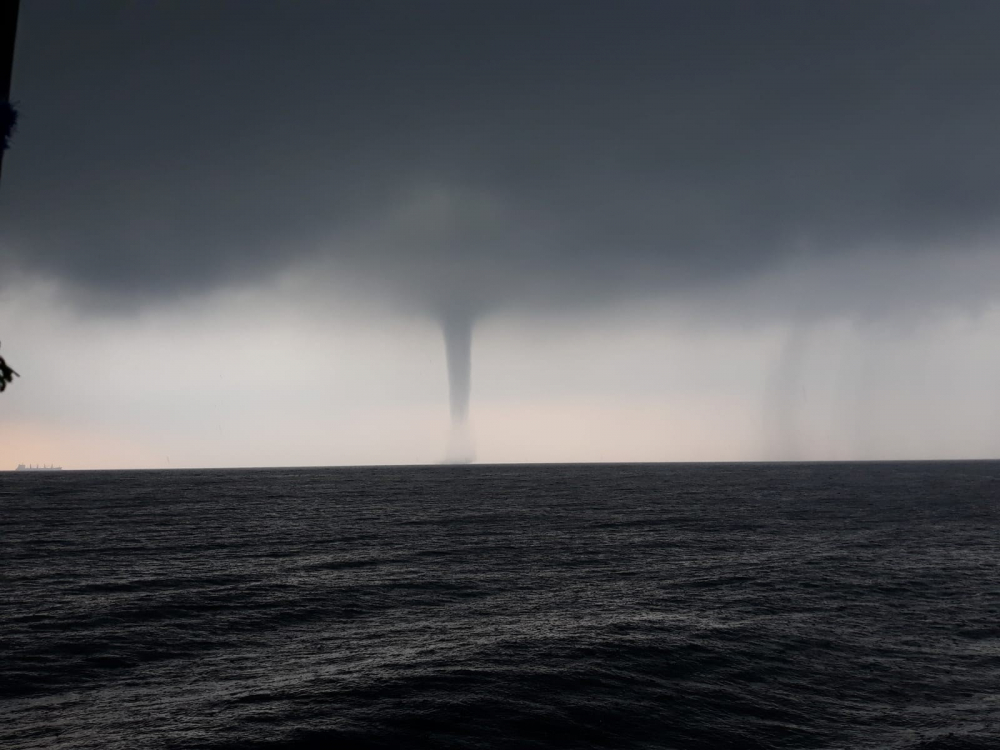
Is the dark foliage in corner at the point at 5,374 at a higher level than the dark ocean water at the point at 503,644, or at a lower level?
higher

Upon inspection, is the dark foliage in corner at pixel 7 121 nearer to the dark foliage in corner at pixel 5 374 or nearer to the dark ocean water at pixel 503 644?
the dark foliage in corner at pixel 5 374

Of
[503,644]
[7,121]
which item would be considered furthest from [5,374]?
[503,644]

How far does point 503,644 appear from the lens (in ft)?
101

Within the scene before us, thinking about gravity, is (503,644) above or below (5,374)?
below

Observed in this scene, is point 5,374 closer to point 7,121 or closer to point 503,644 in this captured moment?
point 7,121

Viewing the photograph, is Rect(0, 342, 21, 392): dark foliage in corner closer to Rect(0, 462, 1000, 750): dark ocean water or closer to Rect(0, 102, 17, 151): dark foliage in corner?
Rect(0, 102, 17, 151): dark foliage in corner

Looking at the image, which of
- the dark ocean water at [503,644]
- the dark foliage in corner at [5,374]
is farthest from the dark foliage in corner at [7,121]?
the dark ocean water at [503,644]

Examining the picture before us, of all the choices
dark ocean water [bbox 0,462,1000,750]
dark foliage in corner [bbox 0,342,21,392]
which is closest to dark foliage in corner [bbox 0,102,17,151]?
dark foliage in corner [bbox 0,342,21,392]

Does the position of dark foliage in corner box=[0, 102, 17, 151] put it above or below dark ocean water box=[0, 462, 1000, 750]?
above

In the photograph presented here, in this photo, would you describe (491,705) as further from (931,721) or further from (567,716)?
(931,721)

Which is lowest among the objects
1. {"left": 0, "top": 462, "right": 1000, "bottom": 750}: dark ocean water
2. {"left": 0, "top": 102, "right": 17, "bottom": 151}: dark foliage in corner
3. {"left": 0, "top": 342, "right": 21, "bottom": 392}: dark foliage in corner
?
{"left": 0, "top": 462, "right": 1000, "bottom": 750}: dark ocean water

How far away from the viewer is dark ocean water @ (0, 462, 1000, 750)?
870 inches

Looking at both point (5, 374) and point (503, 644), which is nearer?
point (5, 374)

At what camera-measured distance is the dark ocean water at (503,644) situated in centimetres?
2209
